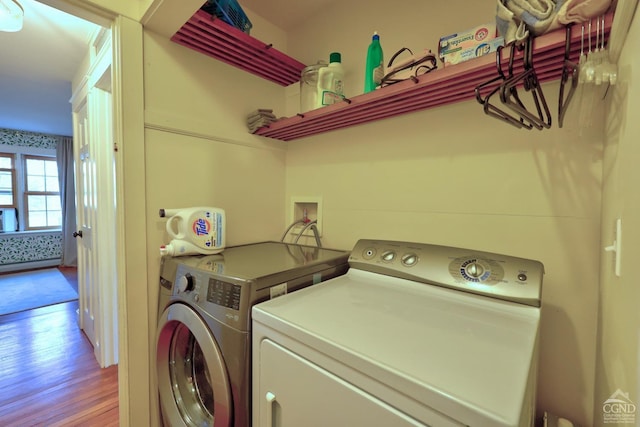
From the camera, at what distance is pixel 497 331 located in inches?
25.4

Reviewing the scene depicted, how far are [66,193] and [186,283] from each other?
5923 mm

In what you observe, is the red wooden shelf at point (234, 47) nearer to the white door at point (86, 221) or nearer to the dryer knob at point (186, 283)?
the dryer knob at point (186, 283)

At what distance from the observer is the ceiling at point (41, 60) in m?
1.72

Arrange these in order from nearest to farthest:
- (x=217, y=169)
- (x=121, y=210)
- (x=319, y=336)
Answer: (x=319, y=336)
(x=121, y=210)
(x=217, y=169)

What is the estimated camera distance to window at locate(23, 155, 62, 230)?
4.85 metres

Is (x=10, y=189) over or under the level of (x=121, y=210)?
over

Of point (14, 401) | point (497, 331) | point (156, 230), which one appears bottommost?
point (14, 401)

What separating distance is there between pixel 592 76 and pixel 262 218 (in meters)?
1.50

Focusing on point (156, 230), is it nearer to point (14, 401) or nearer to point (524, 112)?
point (524, 112)

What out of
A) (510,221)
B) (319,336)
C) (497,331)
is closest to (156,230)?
(319,336)

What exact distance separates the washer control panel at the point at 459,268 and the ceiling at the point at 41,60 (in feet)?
7.37

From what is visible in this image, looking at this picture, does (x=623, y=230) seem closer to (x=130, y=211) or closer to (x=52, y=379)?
(x=130, y=211)

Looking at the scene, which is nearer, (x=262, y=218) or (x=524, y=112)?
(x=524, y=112)

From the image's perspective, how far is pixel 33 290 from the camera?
3629 mm
